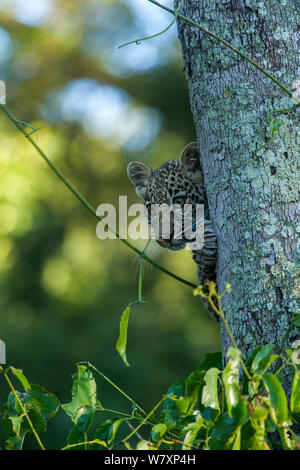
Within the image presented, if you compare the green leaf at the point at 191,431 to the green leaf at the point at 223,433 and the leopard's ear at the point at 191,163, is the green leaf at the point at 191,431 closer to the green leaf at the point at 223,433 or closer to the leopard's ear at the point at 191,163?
the green leaf at the point at 223,433

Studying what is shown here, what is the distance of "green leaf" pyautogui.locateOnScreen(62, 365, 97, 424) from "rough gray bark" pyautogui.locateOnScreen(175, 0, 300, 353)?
554 mm

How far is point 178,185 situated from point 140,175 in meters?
0.58

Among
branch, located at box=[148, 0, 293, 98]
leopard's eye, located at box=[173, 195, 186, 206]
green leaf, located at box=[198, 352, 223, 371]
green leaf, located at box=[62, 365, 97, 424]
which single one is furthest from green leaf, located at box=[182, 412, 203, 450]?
leopard's eye, located at box=[173, 195, 186, 206]

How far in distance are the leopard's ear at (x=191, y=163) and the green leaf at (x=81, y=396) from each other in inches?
84.1

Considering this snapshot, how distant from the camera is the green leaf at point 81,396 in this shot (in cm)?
188

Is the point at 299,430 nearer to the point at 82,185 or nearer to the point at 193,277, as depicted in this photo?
the point at 193,277

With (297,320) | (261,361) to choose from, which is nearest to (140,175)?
(297,320)

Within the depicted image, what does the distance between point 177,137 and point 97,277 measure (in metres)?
2.71

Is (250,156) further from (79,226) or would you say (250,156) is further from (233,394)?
(79,226)

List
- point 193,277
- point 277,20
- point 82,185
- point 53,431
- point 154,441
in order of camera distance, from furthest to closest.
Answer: point 82,185
point 53,431
point 193,277
point 277,20
point 154,441

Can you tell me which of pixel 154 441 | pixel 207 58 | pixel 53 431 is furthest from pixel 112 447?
pixel 53 431

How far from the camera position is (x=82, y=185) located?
9797 millimetres

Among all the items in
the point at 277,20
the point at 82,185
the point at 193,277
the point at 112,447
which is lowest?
the point at 112,447

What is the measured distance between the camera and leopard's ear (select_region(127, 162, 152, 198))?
435cm
